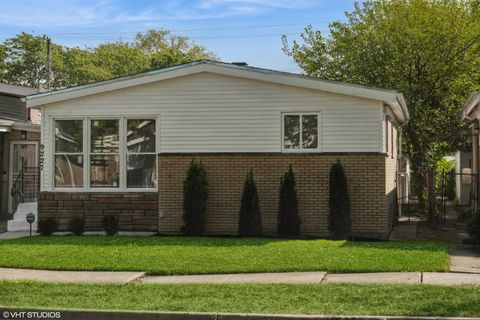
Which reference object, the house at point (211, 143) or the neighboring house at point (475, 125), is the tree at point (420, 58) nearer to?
the neighboring house at point (475, 125)

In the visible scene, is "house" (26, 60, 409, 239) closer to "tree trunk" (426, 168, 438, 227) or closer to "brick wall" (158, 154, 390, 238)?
"brick wall" (158, 154, 390, 238)

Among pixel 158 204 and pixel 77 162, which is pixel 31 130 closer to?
pixel 77 162

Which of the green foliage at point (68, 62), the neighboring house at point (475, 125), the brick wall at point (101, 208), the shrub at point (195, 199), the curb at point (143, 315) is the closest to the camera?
the curb at point (143, 315)

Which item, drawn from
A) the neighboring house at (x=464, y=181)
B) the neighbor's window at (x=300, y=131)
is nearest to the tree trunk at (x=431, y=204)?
the neighboring house at (x=464, y=181)

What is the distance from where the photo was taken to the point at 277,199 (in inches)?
594

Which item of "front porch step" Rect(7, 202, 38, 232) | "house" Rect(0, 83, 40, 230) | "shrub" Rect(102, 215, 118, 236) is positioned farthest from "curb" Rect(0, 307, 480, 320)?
"house" Rect(0, 83, 40, 230)

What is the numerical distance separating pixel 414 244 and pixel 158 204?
6121mm

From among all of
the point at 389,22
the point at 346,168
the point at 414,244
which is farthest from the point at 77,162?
the point at 389,22

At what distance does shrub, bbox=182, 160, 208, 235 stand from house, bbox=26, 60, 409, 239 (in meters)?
0.37

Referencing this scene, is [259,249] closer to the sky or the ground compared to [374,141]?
closer to the ground

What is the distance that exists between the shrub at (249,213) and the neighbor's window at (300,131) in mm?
1355

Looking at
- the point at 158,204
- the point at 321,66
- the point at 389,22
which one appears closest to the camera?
the point at 158,204

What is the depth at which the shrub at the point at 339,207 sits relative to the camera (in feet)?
46.6

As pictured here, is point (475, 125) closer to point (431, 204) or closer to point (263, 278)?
point (431, 204)
